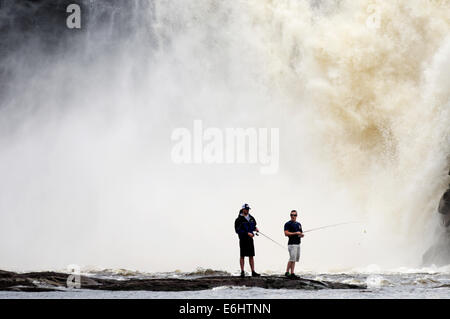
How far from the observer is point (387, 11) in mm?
39938

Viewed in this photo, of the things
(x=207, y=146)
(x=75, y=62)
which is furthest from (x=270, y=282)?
(x=75, y=62)

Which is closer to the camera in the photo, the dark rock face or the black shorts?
the black shorts

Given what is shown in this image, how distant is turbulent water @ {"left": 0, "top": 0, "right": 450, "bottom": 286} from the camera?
3822cm

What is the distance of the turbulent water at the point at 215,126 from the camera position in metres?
38.2

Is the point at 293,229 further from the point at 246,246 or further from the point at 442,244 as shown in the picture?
the point at 442,244

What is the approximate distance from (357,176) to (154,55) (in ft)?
54.5

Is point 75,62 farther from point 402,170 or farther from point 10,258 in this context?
point 402,170

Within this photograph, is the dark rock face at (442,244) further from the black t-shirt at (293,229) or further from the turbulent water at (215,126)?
the black t-shirt at (293,229)

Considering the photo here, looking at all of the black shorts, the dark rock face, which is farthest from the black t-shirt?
the dark rock face

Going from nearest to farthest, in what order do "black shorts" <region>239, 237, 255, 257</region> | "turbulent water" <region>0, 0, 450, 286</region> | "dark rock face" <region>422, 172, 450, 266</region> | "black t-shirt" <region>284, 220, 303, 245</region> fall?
"black t-shirt" <region>284, 220, 303, 245</region> → "black shorts" <region>239, 237, 255, 257</region> → "dark rock face" <region>422, 172, 450, 266</region> → "turbulent water" <region>0, 0, 450, 286</region>

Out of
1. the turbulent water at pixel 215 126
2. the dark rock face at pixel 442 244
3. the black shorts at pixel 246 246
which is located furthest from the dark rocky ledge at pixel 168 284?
the turbulent water at pixel 215 126

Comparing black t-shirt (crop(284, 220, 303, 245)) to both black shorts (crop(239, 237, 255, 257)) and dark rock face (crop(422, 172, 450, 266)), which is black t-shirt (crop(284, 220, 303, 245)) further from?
dark rock face (crop(422, 172, 450, 266))

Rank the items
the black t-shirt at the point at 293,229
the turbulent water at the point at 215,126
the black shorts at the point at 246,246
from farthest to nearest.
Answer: the turbulent water at the point at 215,126
the black shorts at the point at 246,246
the black t-shirt at the point at 293,229

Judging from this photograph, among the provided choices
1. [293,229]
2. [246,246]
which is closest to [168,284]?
[246,246]
